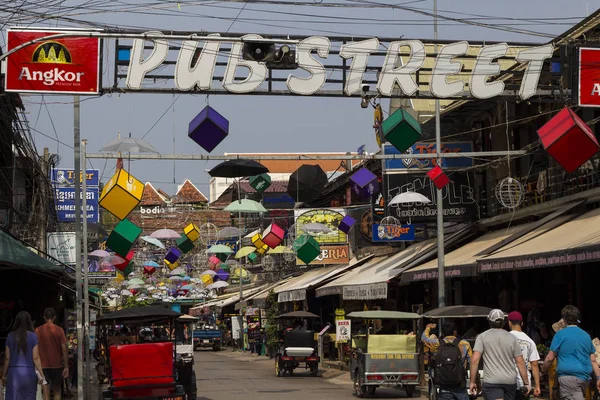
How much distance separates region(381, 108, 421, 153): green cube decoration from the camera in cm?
2180

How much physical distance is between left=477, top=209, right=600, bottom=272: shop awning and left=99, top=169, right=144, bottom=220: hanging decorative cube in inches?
334

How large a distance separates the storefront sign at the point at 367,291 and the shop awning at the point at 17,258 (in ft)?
38.5

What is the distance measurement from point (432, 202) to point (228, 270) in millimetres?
42326

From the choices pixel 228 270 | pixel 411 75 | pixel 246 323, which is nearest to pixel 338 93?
pixel 411 75

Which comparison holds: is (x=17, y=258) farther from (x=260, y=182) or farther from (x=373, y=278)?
(x=373, y=278)

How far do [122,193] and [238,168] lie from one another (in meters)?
2.93

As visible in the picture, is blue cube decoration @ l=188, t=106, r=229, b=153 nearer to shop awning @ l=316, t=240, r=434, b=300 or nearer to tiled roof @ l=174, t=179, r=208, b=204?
shop awning @ l=316, t=240, r=434, b=300

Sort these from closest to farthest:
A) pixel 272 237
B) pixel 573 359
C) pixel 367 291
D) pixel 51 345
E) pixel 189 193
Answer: pixel 573 359
pixel 51 345
pixel 367 291
pixel 272 237
pixel 189 193

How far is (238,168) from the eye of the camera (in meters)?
25.5

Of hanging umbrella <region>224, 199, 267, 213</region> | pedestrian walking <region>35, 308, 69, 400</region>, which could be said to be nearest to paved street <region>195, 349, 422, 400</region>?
hanging umbrella <region>224, 199, 267, 213</region>

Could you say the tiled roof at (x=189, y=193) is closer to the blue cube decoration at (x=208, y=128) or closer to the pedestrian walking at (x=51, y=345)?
the blue cube decoration at (x=208, y=128)

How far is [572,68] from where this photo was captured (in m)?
20.8

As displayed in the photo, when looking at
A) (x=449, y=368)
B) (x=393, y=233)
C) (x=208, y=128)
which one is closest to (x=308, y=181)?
(x=393, y=233)

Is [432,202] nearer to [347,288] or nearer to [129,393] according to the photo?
[347,288]
